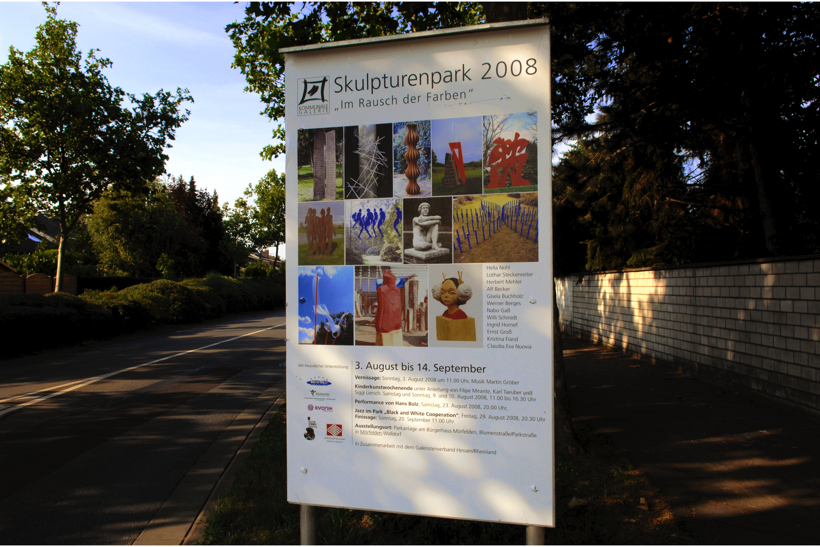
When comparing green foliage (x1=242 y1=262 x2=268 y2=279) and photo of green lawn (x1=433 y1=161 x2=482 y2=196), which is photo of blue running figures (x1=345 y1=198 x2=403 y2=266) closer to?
photo of green lawn (x1=433 y1=161 x2=482 y2=196)

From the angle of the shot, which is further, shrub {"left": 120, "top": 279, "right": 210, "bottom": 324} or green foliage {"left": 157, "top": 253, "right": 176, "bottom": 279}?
green foliage {"left": 157, "top": 253, "right": 176, "bottom": 279}

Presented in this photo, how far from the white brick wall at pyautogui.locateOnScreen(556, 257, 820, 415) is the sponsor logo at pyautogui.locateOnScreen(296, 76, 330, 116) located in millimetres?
6232

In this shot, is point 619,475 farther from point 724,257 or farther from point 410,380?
point 724,257

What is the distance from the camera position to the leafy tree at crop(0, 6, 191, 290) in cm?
1855

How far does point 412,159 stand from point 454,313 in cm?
79

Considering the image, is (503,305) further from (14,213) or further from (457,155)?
(14,213)

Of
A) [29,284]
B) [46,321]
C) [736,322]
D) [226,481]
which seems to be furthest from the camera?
[29,284]

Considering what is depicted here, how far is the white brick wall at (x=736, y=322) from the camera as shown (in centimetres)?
661

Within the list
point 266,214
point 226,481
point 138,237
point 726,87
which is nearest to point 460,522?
point 226,481

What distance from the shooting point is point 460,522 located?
3.64 metres

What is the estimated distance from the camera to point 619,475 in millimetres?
4539

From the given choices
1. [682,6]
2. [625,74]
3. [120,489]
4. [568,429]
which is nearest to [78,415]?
[120,489]

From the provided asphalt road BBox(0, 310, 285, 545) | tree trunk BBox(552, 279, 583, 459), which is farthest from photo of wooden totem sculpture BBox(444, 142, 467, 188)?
asphalt road BBox(0, 310, 285, 545)

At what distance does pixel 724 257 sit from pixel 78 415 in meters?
11.6
